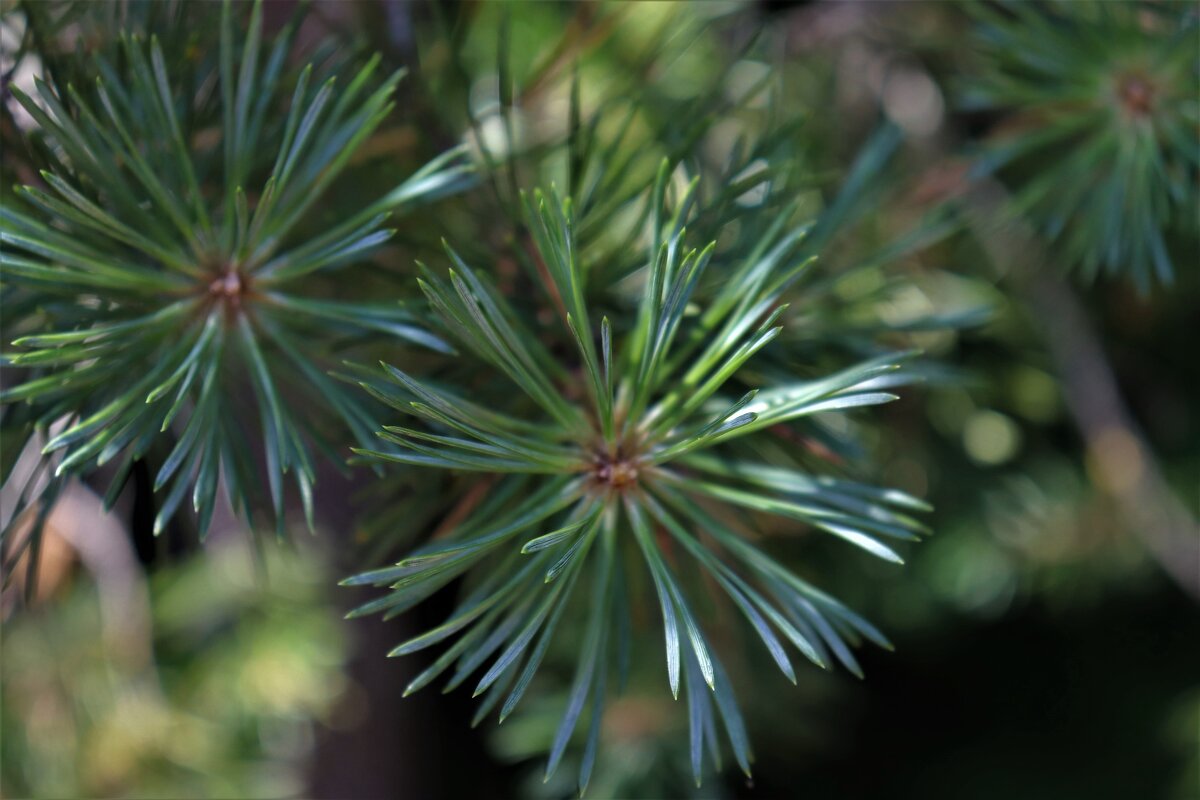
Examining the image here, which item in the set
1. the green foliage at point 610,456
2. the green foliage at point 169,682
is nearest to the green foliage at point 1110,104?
the green foliage at point 610,456

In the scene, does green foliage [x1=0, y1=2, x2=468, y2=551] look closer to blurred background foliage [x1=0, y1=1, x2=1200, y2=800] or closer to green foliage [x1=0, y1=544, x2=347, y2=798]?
blurred background foliage [x1=0, y1=1, x2=1200, y2=800]

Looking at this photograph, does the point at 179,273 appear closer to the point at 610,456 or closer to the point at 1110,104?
the point at 610,456

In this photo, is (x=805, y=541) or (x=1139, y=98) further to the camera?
(x=805, y=541)

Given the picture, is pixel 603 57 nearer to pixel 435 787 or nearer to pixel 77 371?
pixel 77 371

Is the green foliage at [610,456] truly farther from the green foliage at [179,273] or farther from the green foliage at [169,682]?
the green foliage at [169,682]

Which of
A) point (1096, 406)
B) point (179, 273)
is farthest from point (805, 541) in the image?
point (179, 273)
